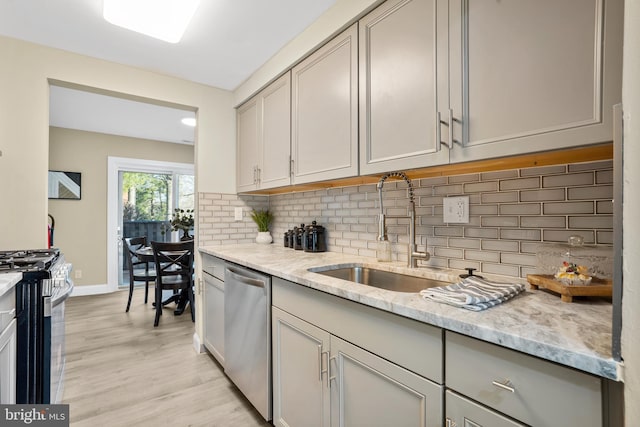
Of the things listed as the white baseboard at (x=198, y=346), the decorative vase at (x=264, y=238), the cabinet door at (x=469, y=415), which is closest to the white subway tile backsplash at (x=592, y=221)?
the cabinet door at (x=469, y=415)

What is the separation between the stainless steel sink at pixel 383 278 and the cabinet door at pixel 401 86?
1.79ft

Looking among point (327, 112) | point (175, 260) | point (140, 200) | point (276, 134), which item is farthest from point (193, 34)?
point (140, 200)

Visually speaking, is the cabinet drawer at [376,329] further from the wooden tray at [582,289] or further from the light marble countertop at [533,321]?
the wooden tray at [582,289]

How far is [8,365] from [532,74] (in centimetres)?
209

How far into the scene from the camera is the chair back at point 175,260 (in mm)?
3250

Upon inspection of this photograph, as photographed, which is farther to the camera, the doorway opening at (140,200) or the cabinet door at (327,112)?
the doorway opening at (140,200)

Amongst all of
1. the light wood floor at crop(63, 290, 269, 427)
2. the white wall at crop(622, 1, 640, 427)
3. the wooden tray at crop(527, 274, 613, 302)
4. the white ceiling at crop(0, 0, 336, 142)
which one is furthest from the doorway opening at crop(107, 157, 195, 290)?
the white wall at crop(622, 1, 640, 427)

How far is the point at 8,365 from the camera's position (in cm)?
117

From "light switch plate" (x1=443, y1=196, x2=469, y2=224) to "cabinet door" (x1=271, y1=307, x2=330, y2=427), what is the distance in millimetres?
798

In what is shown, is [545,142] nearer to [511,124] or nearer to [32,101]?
[511,124]

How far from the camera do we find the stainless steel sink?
1.51 m

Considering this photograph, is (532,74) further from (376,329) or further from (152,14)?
(152,14)

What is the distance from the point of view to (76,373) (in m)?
2.29

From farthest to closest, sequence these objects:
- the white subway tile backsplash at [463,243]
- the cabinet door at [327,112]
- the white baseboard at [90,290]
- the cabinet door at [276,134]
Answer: the white baseboard at [90,290], the cabinet door at [276,134], the cabinet door at [327,112], the white subway tile backsplash at [463,243]
